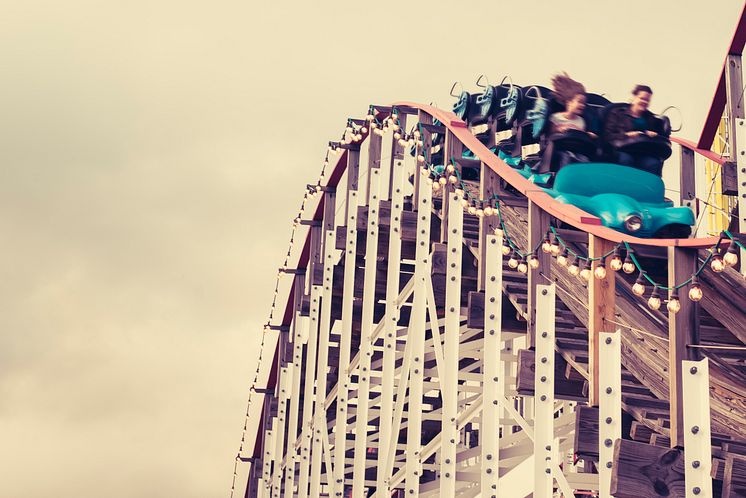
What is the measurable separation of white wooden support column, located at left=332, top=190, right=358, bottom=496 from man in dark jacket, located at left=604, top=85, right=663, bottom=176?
12.6ft

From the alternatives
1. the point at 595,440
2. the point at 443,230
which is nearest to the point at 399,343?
the point at 443,230

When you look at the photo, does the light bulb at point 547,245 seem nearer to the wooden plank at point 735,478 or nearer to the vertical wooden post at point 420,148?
the wooden plank at point 735,478

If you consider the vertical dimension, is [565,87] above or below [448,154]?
above

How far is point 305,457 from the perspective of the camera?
16.6m

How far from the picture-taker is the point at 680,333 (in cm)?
775

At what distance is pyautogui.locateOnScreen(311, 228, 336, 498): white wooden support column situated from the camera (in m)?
15.9

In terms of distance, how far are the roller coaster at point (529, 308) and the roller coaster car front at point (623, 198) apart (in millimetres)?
21

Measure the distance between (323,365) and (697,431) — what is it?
9638 millimetres

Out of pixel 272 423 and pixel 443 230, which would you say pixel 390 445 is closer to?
pixel 443 230

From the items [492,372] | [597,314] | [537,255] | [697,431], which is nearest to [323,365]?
[492,372]

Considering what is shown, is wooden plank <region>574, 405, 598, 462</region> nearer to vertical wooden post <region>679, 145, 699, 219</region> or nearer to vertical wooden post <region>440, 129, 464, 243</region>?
vertical wooden post <region>440, 129, 464, 243</region>

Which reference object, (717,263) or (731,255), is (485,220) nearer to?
(717,263)

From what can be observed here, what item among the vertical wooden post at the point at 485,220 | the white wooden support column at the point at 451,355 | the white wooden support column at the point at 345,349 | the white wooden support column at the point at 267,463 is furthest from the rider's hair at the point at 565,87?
Answer: the white wooden support column at the point at 267,463

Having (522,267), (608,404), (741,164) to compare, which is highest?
(741,164)
